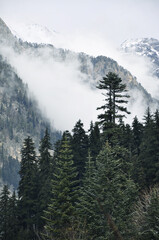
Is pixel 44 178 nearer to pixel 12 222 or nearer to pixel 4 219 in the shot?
pixel 12 222

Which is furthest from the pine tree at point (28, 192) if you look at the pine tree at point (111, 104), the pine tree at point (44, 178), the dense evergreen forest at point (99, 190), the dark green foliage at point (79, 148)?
the pine tree at point (111, 104)

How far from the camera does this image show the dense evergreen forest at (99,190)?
725 inches

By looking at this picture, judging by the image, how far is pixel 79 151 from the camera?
51406 millimetres

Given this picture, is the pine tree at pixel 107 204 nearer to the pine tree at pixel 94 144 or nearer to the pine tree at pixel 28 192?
the pine tree at pixel 28 192

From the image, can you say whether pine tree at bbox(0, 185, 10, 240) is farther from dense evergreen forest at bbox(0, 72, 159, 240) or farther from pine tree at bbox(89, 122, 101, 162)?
pine tree at bbox(89, 122, 101, 162)

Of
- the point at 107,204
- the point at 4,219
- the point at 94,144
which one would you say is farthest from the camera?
the point at 94,144

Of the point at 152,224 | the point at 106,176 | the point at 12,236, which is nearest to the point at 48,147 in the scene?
the point at 12,236

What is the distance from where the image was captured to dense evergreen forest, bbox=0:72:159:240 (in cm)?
1841

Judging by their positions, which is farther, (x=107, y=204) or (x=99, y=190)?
(x=99, y=190)

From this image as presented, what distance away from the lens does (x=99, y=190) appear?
19969mm

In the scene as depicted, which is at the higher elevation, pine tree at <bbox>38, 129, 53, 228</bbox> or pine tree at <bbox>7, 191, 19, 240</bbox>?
pine tree at <bbox>38, 129, 53, 228</bbox>

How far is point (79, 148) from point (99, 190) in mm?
31968

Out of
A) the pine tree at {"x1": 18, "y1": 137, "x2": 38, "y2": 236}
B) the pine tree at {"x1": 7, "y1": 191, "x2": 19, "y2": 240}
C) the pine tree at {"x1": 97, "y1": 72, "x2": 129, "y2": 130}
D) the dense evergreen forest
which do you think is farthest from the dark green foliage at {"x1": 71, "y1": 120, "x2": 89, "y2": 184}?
the pine tree at {"x1": 97, "y1": 72, "x2": 129, "y2": 130}

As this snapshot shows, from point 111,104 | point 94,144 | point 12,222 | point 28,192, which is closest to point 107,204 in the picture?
point 111,104
